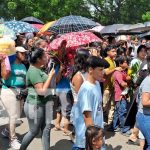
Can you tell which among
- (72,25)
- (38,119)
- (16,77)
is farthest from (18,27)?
(38,119)

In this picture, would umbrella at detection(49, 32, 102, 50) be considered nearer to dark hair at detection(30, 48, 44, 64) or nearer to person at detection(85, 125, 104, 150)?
dark hair at detection(30, 48, 44, 64)

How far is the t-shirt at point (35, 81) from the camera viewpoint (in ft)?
16.4

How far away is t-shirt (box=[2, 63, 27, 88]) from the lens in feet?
19.3

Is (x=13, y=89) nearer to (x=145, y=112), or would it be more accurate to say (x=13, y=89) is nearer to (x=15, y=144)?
(x=15, y=144)

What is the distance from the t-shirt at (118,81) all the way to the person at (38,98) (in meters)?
2.03

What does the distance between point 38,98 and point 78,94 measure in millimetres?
1199

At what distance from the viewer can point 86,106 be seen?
396 cm

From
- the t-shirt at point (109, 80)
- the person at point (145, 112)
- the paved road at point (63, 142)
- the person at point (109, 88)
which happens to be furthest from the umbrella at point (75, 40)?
the person at point (145, 112)

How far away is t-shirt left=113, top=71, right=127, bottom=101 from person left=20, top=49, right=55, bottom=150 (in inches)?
80.0

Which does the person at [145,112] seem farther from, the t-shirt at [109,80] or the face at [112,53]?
the face at [112,53]

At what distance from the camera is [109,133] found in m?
7.10

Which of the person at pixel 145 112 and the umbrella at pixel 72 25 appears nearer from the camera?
the person at pixel 145 112

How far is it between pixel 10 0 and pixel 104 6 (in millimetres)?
18357

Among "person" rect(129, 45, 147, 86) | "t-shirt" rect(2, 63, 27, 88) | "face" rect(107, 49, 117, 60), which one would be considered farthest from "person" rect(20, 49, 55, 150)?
"face" rect(107, 49, 117, 60)
